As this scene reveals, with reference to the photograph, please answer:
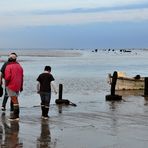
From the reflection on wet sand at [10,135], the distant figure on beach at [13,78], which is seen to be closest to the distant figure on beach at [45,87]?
the distant figure on beach at [13,78]

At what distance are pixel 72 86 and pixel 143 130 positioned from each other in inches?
823

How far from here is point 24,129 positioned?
11359 mm

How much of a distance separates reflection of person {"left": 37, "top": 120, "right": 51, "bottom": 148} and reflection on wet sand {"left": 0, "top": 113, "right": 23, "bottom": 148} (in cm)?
43

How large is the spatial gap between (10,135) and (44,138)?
2.79ft

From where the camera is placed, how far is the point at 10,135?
414 inches

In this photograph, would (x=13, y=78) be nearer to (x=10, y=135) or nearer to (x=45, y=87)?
(x=45, y=87)

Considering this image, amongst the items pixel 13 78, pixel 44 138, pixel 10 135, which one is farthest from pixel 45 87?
pixel 44 138

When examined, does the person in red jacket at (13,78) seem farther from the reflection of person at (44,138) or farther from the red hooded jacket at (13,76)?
the reflection of person at (44,138)

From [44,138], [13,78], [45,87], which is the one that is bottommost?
[44,138]

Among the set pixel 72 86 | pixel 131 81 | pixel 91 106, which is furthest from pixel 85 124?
pixel 72 86

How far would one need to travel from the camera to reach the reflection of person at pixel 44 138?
949 centimetres

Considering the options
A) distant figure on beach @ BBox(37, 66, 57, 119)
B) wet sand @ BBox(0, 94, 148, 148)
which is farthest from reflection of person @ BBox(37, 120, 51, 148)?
distant figure on beach @ BBox(37, 66, 57, 119)

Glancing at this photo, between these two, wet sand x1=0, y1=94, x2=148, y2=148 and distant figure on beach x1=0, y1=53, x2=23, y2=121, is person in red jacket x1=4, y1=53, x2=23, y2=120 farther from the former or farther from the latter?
wet sand x1=0, y1=94, x2=148, y2=148

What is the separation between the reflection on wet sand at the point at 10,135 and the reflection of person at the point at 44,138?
1.41 feet
